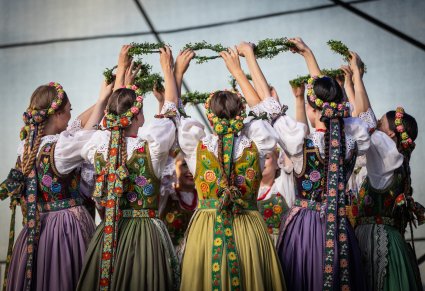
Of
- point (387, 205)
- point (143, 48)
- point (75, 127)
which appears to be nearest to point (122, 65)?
point (143, 48)

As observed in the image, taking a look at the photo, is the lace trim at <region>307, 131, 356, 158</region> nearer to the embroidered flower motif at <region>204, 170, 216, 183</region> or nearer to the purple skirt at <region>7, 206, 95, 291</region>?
the embroidered flower motif at <region>204, 170, 216, 183</region>

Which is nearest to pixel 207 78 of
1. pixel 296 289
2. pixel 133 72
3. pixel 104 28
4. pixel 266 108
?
pixel 104 28

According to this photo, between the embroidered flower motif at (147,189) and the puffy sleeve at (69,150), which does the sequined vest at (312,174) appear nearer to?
the embroidered flower motif at (147,189)

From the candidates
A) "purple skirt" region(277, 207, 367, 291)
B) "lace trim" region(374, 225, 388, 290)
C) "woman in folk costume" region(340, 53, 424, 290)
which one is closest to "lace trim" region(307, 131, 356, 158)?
"woman in folk costume" region(340, 53, 424, 290)

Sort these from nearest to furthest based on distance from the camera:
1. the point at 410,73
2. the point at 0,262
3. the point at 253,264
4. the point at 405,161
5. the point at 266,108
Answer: the point at 253,264
the point at 266,108
the point at 405,161
the point at 410,73
the point at 0,262

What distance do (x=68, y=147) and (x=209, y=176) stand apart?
79 centimetres

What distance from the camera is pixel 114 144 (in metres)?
3.42

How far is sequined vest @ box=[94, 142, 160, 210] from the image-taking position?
3.43 meters

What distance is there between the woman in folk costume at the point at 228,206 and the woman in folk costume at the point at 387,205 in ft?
2.31

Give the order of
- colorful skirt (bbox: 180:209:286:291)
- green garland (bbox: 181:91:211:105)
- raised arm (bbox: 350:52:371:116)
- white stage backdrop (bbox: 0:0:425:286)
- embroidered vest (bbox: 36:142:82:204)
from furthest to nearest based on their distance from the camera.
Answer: white stage backdrop (bbox: 0:0:425:286)
green garland (bbox: 181:91:211:105)
raised arm (bbox: 350:52:371:116)
embroidered vest (bbox: 36:142:82:204)
colorful skirt (bbox: 180:209:286:291)

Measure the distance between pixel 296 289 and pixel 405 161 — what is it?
1.03 m

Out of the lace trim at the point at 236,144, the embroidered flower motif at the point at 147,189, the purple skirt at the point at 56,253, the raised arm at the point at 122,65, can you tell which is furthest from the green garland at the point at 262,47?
the purple skirt at the point at 56,253

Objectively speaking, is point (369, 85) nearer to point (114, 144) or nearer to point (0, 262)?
point (114, 144)

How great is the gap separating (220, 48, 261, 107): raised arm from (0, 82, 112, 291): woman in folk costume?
0.86 metres
